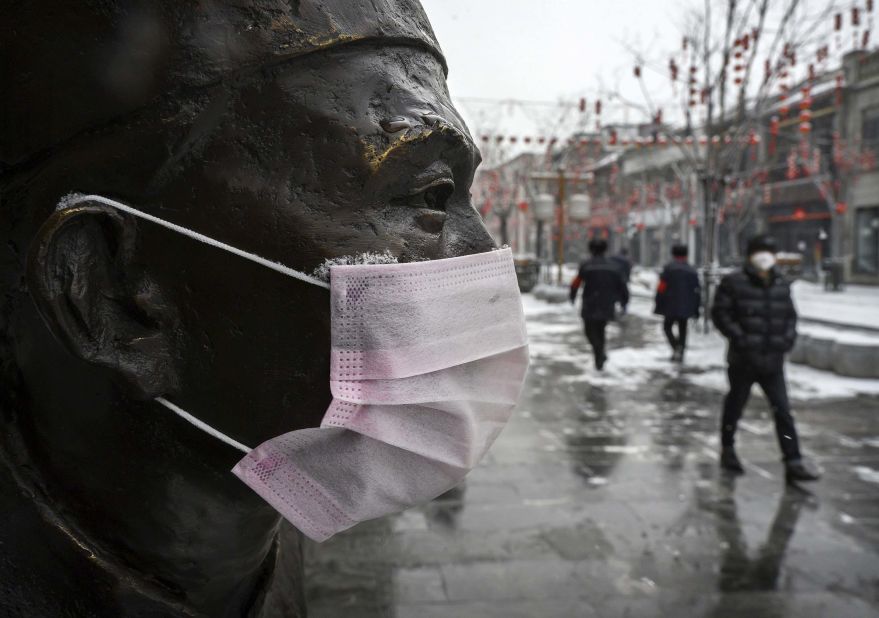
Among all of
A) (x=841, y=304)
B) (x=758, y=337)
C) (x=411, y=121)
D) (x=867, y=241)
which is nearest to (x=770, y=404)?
(x=758, y=337)

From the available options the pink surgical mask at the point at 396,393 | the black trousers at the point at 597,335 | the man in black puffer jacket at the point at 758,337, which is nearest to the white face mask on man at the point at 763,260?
the man in black puffer jacket at the point at 758,337

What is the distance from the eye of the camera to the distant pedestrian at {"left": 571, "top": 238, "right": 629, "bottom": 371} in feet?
32.1

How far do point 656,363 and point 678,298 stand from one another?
1024mm

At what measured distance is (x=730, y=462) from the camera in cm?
547

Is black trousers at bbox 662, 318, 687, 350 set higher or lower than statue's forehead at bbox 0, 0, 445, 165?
lower

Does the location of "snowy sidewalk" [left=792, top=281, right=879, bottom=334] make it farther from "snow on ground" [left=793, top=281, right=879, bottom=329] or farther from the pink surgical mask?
the pink surgical mask

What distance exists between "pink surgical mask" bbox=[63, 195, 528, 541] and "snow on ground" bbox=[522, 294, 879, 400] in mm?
7888

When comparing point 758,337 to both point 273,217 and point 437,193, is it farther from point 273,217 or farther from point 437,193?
point 273,217

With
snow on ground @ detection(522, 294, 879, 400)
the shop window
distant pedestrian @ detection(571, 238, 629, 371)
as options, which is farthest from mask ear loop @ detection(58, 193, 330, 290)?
the shop window

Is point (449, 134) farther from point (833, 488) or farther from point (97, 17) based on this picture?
point (833, 488)

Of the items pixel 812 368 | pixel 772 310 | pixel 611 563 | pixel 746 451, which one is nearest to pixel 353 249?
pixel 611 563

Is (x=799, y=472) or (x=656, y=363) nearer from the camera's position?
(x=799, y=472)

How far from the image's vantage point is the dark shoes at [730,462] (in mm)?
5430

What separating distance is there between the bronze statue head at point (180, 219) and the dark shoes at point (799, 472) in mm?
5084
